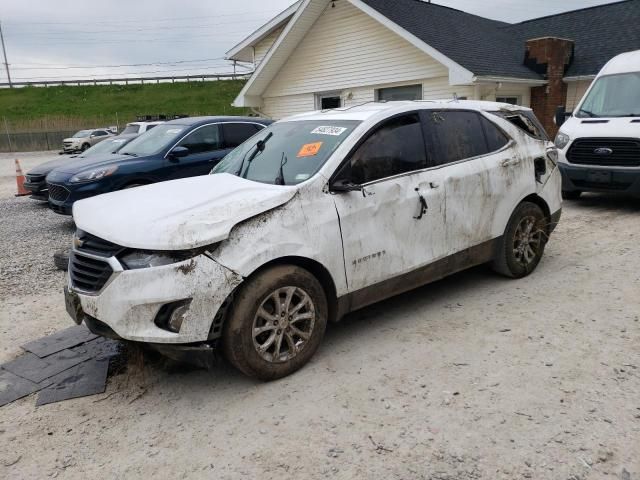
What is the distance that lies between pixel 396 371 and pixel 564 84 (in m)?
14.4

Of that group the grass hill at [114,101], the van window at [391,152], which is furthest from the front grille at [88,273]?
the grass hill at [114,101]

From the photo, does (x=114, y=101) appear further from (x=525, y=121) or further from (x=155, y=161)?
(x=525, y=121)

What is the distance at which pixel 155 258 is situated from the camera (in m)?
3.10

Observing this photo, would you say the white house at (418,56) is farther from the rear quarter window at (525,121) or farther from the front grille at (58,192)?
the front grille at (58,192)

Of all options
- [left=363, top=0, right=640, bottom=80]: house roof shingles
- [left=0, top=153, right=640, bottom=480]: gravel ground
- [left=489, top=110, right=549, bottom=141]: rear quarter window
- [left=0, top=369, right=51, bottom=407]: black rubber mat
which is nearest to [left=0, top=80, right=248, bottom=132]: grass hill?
[left=363, top=0, right=640, bottom=80]: house roof shingles

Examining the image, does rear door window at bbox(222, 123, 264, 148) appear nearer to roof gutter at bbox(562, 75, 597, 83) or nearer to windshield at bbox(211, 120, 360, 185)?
windshield at bbox(211, 120, 360, 185)

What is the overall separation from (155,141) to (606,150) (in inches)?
288

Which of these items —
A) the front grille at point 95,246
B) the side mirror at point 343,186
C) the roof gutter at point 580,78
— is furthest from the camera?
the roof gutter at point 580,78

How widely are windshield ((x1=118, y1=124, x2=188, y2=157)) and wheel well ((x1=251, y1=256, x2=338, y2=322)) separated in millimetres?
5576

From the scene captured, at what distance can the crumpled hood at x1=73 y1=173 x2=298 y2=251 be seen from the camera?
10.1 feet

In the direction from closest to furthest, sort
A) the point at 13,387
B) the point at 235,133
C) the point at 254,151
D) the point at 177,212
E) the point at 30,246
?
the point at 177,212 < the point at 13,387 < the point at 254,151 < the point at 30,246 < the point at 235,133

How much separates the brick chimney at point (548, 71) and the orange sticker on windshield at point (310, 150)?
12358 mm

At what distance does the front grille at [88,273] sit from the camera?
3.20 meters

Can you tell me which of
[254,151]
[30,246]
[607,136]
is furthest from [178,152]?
[607,136]
